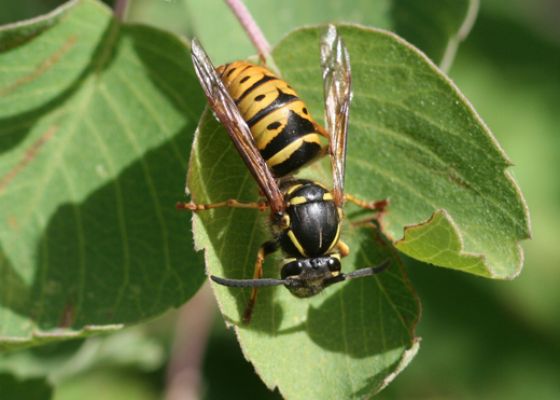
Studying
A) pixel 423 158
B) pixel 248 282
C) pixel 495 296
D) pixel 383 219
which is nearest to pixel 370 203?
pixel 383 219

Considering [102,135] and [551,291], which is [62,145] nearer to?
[102,135]

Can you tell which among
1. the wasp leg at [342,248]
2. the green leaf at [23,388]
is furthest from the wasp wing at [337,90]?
the green leaf at [23,388]

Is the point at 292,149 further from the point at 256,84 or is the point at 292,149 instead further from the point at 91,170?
the point at 91,170

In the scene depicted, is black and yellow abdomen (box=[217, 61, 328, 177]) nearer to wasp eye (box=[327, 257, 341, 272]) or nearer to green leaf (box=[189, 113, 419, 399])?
green leaf (box=[189, 113, 419, 399])

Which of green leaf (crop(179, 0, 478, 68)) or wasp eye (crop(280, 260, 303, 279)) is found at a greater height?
green leaf (crop(179, 0, 478, 68))

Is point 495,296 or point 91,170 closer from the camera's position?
point 91,170

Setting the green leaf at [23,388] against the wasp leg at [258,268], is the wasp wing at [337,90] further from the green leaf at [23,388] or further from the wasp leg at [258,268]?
the green leaf at [23,388]

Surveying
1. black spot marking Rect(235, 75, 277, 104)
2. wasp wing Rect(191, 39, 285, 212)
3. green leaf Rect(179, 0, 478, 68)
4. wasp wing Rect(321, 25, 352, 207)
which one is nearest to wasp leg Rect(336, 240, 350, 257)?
wasp wing Rect(321, 25, 352, 207)
